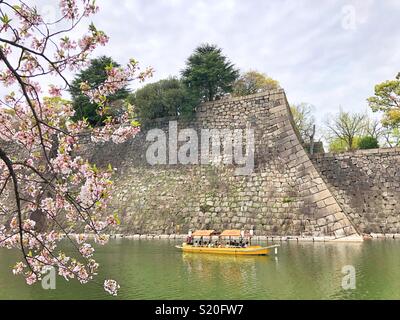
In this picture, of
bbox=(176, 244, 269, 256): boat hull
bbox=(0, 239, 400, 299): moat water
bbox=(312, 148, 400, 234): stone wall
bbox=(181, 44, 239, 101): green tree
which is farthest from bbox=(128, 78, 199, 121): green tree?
bbox=(0, 239, 400, 299): moat water

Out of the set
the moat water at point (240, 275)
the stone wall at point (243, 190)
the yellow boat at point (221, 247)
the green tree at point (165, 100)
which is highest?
the green tree at point (165, 100)

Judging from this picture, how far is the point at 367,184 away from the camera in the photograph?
71.4 feet

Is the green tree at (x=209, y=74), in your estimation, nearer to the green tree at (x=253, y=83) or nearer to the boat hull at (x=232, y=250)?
the green tree at (x=253, y=83)

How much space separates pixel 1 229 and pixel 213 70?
857 inches

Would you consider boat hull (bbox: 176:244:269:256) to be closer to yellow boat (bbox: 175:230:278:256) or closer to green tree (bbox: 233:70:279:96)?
yellow boat (bbox: 175:230:278:256)

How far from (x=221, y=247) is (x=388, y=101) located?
72.7 feet

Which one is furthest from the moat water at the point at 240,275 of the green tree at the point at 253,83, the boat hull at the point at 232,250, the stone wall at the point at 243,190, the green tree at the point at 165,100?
the green tree at the point at 253,83

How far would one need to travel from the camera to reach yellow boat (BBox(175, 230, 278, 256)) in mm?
16219

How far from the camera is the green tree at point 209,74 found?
26797 millimetres

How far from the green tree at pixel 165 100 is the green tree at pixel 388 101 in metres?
16.2

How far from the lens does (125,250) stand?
18.2 meters

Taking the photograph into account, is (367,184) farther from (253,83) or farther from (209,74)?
(253,83)
